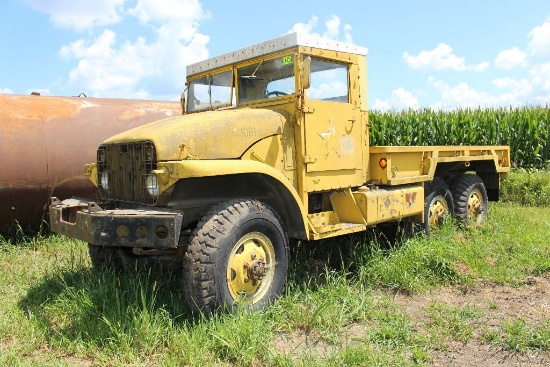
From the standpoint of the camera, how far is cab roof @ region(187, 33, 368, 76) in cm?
445

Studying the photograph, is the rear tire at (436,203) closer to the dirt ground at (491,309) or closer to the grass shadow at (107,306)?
the dirt ground at (491,309)

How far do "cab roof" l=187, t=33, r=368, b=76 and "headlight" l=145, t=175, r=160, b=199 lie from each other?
1.70m

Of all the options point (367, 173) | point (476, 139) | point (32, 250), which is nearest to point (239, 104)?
point (367, 173)

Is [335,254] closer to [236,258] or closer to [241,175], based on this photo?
[241,175]

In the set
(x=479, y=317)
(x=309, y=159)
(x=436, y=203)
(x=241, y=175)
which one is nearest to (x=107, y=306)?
(x=241, y=175)

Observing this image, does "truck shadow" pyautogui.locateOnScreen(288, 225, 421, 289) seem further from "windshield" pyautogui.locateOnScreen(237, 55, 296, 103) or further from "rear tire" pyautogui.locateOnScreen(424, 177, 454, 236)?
"windshield" pyautogui.locateOnScreen(237, 55, 296, 103)

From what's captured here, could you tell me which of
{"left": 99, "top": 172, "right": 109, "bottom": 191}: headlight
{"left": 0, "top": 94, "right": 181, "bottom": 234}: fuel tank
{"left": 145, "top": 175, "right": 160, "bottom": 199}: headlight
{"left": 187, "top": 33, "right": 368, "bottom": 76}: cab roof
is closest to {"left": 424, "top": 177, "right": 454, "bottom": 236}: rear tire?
{"left": 187, "top": 33, "right": 368, "bottom": 76}: cab roof

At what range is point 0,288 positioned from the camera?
4.66 meters

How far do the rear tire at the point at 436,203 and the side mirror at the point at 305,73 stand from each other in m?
2.76

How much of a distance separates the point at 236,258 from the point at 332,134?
1.70m

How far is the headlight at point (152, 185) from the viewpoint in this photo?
12.0 ft

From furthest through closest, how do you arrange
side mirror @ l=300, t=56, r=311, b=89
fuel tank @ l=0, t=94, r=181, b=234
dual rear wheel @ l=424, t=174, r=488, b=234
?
dual rear wheel @ l=424, t=174, r=488, b=234, fuel tank @ l=0, t=94, r=181, b=234, side mirror @ l=300, t=56, r=311, b=89

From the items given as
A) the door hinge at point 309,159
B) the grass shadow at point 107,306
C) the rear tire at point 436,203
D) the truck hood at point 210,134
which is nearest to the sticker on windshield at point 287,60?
the truck hood at point 210,134

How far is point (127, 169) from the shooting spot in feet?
13.1
